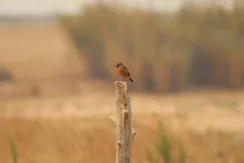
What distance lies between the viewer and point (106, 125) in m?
5.32

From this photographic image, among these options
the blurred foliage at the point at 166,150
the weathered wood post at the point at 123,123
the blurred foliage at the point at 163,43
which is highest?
the blurred foliage at the point at 163,43

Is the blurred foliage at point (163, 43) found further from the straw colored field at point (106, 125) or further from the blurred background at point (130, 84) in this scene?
the straw colored field at point (106, 125)

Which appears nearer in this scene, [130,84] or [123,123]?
[123,123]

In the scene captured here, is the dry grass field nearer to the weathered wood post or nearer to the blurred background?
the blurred background

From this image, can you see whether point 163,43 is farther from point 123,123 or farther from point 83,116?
point 123,123

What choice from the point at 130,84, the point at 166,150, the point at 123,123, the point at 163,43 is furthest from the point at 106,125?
the point at 123,123

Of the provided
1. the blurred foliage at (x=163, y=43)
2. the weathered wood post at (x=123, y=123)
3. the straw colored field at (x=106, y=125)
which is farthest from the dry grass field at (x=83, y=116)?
the weathered wood post at (x=123, y=123)

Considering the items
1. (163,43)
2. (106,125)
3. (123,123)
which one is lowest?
(106,125)

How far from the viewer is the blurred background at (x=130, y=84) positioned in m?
5.28

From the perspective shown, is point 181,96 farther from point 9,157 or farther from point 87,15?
point 9,157

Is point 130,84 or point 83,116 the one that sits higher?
point 130,84

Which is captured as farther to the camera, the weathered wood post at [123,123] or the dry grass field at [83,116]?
the dry grass field at [83,116]

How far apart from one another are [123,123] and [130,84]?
1.67m

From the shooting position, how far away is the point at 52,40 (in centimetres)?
528
